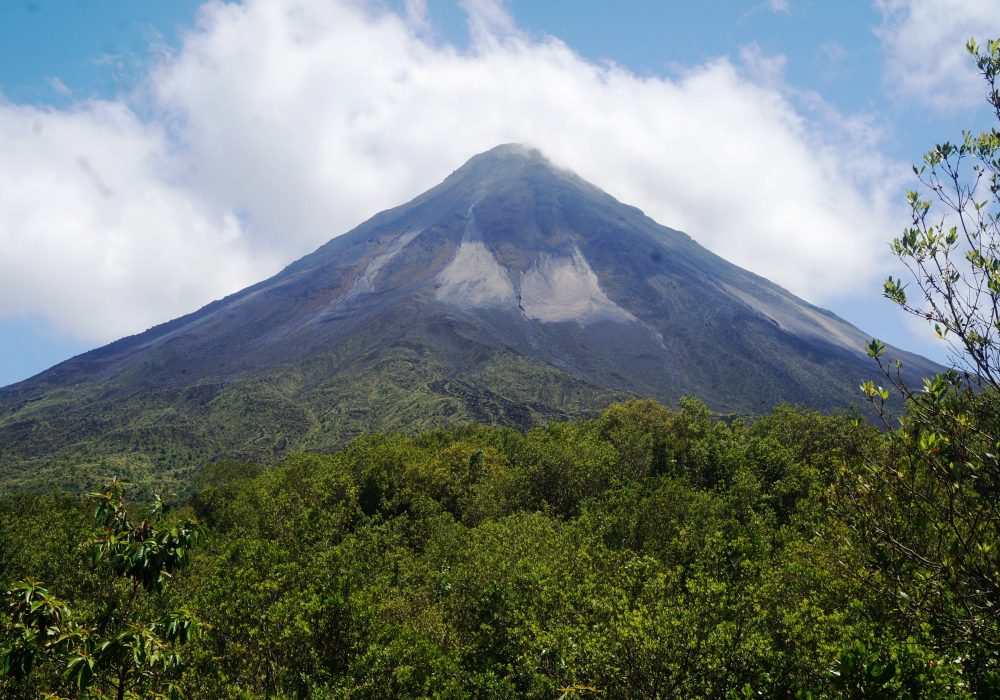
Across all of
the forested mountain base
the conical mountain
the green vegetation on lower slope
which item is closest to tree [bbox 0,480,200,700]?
the forested mountain base

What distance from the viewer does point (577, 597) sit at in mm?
16672

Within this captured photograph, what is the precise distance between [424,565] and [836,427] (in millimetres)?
28953

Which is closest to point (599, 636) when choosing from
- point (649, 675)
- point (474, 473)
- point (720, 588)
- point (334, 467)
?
point (649, 675)

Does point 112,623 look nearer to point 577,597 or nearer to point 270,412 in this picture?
point 577,597

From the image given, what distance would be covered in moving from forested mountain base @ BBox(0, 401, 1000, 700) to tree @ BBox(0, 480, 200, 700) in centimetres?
50

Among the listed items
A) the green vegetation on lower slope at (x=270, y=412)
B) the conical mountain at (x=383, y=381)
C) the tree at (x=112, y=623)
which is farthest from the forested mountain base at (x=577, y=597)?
the conical mountain at (x=383, y=381)

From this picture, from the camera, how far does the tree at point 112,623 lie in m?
5.64

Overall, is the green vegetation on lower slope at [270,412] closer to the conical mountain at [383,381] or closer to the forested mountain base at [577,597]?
the conical mountain at [383,381]

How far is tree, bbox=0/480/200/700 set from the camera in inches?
222

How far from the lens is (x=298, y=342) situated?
184375 millimetres

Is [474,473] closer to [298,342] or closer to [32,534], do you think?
[32,534]

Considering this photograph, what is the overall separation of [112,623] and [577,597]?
12.6m

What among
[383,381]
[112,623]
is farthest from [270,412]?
[112,623]

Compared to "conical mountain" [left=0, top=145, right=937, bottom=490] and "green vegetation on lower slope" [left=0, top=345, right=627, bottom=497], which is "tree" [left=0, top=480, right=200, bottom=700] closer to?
"green vegetation on lower slope" [left=0, top=345, right=627, bottom=497]
